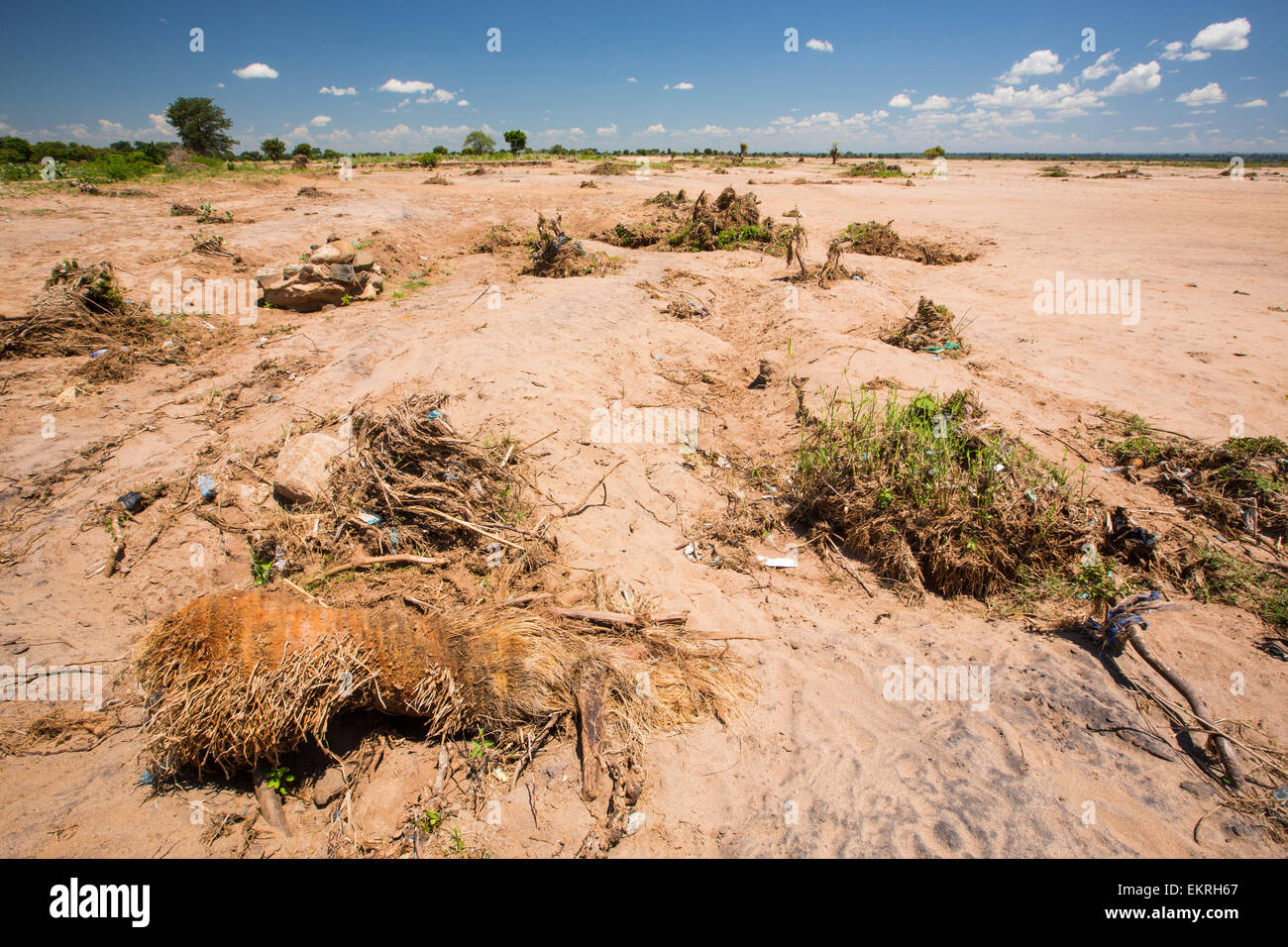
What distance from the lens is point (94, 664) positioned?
123 inches

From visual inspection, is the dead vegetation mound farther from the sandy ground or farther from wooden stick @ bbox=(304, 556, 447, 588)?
wooden stick @ bbox=(304, 556, 447, 588)

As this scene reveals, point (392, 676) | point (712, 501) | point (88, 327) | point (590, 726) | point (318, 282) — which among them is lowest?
point (590, 726)

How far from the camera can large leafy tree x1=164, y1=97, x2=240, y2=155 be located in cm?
2831

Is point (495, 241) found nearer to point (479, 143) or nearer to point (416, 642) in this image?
point (416, 642)

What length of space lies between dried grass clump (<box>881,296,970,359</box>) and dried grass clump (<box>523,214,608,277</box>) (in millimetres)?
5244

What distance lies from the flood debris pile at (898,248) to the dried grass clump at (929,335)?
479 centimetres

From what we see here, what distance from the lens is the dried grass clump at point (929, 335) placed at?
6594 millimetres

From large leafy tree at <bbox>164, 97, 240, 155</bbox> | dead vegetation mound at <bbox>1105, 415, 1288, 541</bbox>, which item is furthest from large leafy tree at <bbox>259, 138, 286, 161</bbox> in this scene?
A: dead vegetation mound at <bbox>1105, 415, 1288, 541</bbox>

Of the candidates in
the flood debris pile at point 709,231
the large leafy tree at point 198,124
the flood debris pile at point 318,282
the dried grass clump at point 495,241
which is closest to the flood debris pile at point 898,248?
the flood debris pile at point 709,231

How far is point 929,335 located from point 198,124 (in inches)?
1542

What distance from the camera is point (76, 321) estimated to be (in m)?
6.12

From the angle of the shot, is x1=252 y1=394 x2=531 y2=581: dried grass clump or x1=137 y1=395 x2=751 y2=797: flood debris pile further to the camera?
x1=252 y1=394 x2=531 y2=581: dried grass clump

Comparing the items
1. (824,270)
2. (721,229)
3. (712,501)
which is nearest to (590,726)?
(712,501)
